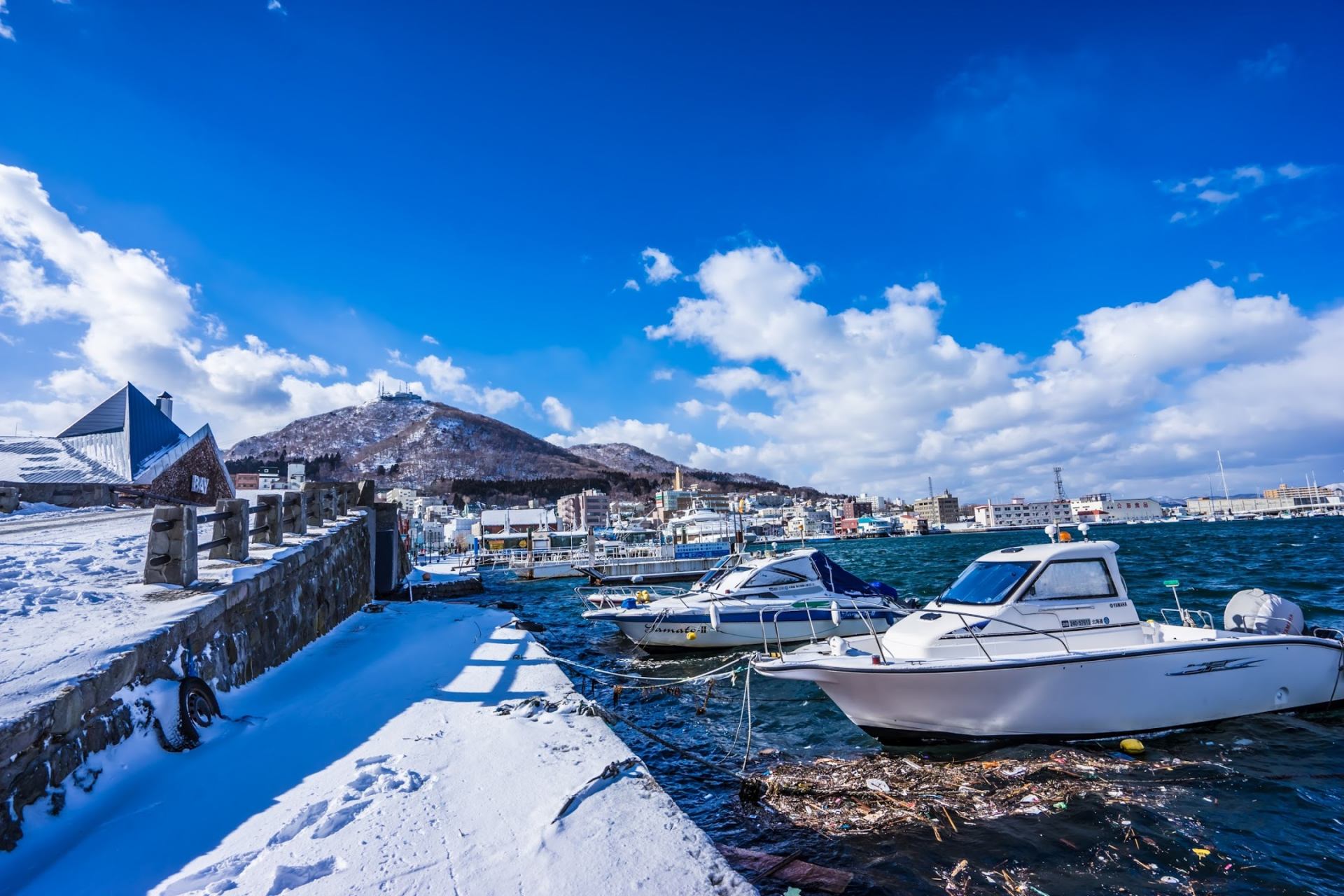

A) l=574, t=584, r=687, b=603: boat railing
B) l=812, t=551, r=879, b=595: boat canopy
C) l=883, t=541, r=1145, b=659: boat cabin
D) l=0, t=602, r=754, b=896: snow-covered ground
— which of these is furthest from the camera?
l=574, t=584, r=687, b=603: boat railing

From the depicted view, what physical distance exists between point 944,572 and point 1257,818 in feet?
96.7

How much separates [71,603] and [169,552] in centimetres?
99

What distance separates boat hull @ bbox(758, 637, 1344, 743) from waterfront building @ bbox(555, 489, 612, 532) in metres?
112

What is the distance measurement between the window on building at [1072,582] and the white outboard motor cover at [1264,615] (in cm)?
220

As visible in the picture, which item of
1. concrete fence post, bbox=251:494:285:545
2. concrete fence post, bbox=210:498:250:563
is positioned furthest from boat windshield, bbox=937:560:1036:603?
concrete fence post, bbox=251:494:285:545

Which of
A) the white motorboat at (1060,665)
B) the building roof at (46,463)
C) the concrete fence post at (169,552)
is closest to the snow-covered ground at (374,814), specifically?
the concrete fence post at (169,552)

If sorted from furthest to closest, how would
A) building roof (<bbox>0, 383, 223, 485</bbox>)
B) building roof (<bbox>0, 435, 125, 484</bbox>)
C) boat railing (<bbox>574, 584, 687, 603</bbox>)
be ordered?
boat railing (<bbox>574, 584, 687, 603</bbox>) < building roof (<bbox>0, 383, 223, 485</bbox>) < building roof (<bbox>0, 435, 125, 484</bbox>)

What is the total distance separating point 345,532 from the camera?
16.2 meters

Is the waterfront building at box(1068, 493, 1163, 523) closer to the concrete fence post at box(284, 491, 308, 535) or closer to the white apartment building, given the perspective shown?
the white apartment building

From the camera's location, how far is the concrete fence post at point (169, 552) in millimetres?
6852

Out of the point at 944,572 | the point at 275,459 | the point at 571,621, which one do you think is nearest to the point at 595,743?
the point at 571,621

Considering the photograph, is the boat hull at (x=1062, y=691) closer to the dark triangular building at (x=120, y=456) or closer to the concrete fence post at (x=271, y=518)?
the concrete fence post at (x=271, y=518)

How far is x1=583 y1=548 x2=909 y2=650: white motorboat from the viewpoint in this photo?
15250 mm

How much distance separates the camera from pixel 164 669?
5.35 meters
